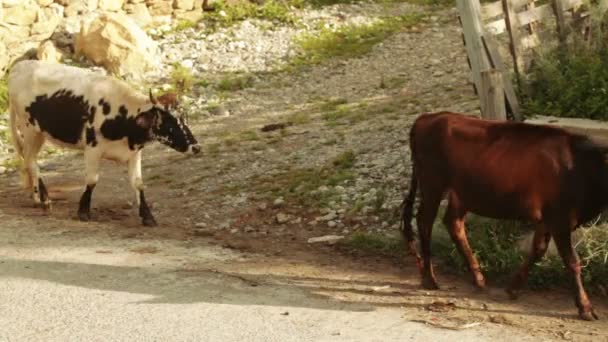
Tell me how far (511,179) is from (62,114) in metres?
5.13

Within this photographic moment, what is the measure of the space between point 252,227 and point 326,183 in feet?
3.93

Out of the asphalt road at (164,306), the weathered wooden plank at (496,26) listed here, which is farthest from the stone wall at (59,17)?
the weathered wooden plank at (496,26)

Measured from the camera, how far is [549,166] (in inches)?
294

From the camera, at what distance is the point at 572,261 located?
7.46 meters

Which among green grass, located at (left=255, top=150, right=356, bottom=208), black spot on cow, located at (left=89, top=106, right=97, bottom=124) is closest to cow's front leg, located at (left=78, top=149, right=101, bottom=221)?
black spot on cow, located at (left=89, top=106, right=97, bottom=124)

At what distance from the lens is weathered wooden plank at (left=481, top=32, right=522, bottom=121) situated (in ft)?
32.8

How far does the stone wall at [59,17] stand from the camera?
16.4 m

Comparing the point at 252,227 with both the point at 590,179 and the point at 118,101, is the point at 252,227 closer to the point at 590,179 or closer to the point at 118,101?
the point at 118,101

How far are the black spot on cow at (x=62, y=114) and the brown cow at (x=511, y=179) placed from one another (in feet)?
13.1

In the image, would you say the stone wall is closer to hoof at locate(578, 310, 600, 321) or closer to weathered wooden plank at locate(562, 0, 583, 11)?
weathered wooden plank at locate(562, 0, 583, 11)

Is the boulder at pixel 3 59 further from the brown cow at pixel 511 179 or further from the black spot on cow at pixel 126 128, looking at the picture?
the brown cow at pixel 511 179

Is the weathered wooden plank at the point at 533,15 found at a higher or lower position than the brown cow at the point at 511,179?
Answer: higher

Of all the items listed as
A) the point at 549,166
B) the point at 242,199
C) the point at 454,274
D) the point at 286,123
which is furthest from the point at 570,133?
the point at 286,123

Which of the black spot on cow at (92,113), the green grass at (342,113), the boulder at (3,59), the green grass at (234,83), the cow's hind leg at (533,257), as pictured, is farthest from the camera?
the green grass at (234,83)
